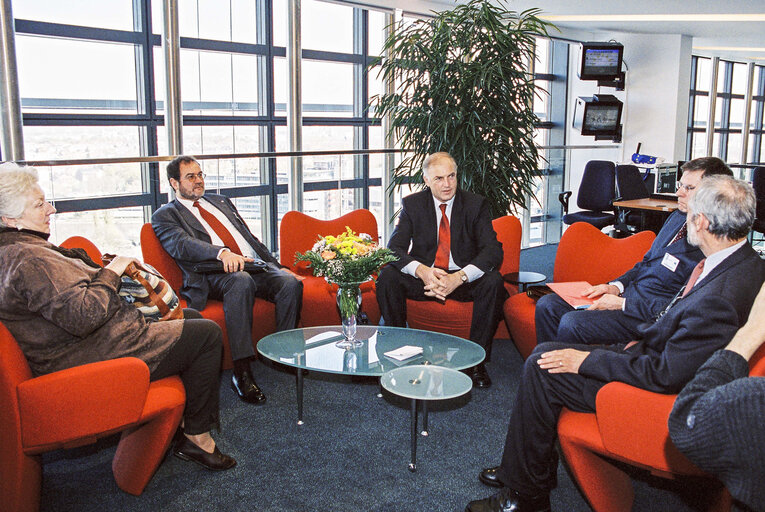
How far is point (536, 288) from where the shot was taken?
3.79 m

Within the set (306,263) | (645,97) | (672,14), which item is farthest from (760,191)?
(306,263)

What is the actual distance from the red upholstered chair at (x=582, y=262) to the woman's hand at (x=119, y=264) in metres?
2.12

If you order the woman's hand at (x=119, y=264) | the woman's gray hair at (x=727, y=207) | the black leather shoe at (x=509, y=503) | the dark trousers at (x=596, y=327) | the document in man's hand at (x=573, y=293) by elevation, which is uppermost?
the woman's gray hair at (x=727, y=207)

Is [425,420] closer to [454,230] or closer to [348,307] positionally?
[348,307]

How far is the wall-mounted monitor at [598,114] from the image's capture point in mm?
8469

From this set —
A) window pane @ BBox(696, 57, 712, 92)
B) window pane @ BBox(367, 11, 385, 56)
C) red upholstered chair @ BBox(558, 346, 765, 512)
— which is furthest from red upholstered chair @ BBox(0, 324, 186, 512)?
window pane @ BBox(696, 57, 712, 92)

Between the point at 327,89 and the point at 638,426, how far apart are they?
18.4ft

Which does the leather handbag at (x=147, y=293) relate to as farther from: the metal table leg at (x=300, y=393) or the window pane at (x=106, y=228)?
the window pane at (x=106, y=228)

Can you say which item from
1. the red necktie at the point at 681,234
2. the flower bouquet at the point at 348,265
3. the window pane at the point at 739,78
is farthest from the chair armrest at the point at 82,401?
the window pane at the point at 739,78

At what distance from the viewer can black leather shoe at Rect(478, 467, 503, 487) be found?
102 inches

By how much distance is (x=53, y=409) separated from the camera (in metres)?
2.19

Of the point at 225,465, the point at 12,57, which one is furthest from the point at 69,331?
the point at 12,57

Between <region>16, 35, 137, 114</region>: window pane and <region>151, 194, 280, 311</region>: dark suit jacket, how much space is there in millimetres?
2346

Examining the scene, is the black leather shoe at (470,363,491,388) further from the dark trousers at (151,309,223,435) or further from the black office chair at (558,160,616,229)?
the black office chair at (558,160,616,229)
